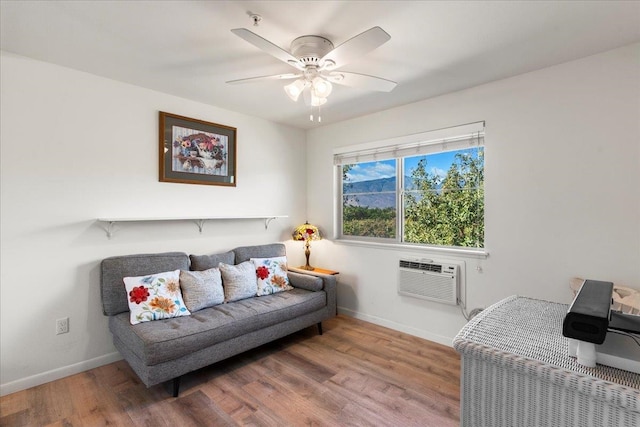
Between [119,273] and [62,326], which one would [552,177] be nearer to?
[119,273]

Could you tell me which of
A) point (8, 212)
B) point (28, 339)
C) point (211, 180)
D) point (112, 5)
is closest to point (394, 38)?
point (112, 5)

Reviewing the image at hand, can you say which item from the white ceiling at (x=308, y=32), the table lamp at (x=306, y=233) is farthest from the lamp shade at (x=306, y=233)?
the white ceiling at (x=308, y=32)

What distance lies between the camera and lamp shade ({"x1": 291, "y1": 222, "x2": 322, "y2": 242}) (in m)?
3.89

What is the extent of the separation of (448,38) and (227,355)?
2796mm

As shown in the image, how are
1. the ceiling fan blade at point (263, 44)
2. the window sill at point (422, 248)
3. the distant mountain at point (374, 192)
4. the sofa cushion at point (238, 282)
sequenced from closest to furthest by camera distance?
the ceiling fan blade at point (263, 44)
the window sill at point (422, 248)
the sofa cushion at point (238, 282)
the distant mountain at point (374, 192)

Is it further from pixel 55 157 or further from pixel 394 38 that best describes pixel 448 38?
pixel 55 157

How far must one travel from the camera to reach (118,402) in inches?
82.4

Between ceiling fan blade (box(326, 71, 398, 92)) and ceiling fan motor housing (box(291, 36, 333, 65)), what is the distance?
0.51 ft

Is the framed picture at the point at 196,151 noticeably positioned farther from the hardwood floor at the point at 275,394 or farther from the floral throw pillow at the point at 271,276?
the hardwood floor at the point at 275,394

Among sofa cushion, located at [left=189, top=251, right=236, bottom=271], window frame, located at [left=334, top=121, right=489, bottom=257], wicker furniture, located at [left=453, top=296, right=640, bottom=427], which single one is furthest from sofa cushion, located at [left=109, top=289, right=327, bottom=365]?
wicker furniture, located at [left=453, top=296, right=640, bottom=427]

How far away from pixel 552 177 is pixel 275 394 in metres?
2.69

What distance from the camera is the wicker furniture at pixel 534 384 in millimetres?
707

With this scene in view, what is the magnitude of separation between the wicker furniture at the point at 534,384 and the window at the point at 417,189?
2.12 metres

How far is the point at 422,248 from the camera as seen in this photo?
3.16m
